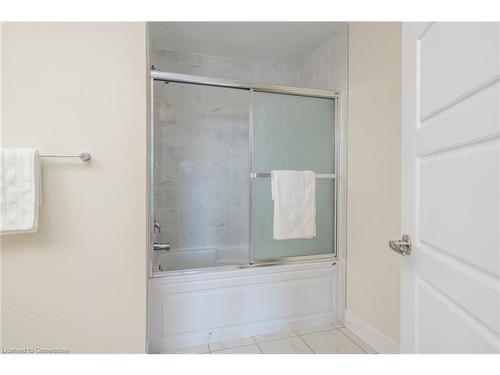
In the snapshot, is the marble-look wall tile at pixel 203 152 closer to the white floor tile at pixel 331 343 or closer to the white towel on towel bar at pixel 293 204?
the white towel on towel bar at pixel 293 204

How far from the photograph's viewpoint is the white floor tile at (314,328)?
1793mm

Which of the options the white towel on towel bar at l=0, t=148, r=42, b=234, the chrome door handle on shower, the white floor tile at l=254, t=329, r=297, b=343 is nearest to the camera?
the chrome door handle on shower

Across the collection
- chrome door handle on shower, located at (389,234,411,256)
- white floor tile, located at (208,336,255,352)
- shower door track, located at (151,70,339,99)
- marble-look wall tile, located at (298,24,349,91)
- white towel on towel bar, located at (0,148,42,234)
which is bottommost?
white floor tile, located at (208,336,255,352)

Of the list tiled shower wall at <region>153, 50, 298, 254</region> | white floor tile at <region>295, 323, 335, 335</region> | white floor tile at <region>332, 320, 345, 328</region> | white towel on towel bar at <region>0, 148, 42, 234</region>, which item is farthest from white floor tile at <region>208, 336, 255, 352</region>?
white towel on towel bar at <region>0, 148, 42, 234</region>

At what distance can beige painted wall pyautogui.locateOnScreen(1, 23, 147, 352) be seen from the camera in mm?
1268

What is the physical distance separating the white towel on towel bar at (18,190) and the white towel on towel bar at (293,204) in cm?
133

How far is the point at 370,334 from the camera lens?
1645 millimetres

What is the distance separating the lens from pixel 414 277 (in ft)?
2.54

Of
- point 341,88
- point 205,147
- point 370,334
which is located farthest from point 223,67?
point 370,334

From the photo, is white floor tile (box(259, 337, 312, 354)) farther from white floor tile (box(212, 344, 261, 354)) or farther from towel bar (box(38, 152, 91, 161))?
towel bar (box(38, 152, 91, 161))

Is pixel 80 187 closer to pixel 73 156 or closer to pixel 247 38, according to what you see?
pixel 73 156

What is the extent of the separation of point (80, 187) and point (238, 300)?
1.18 meters
